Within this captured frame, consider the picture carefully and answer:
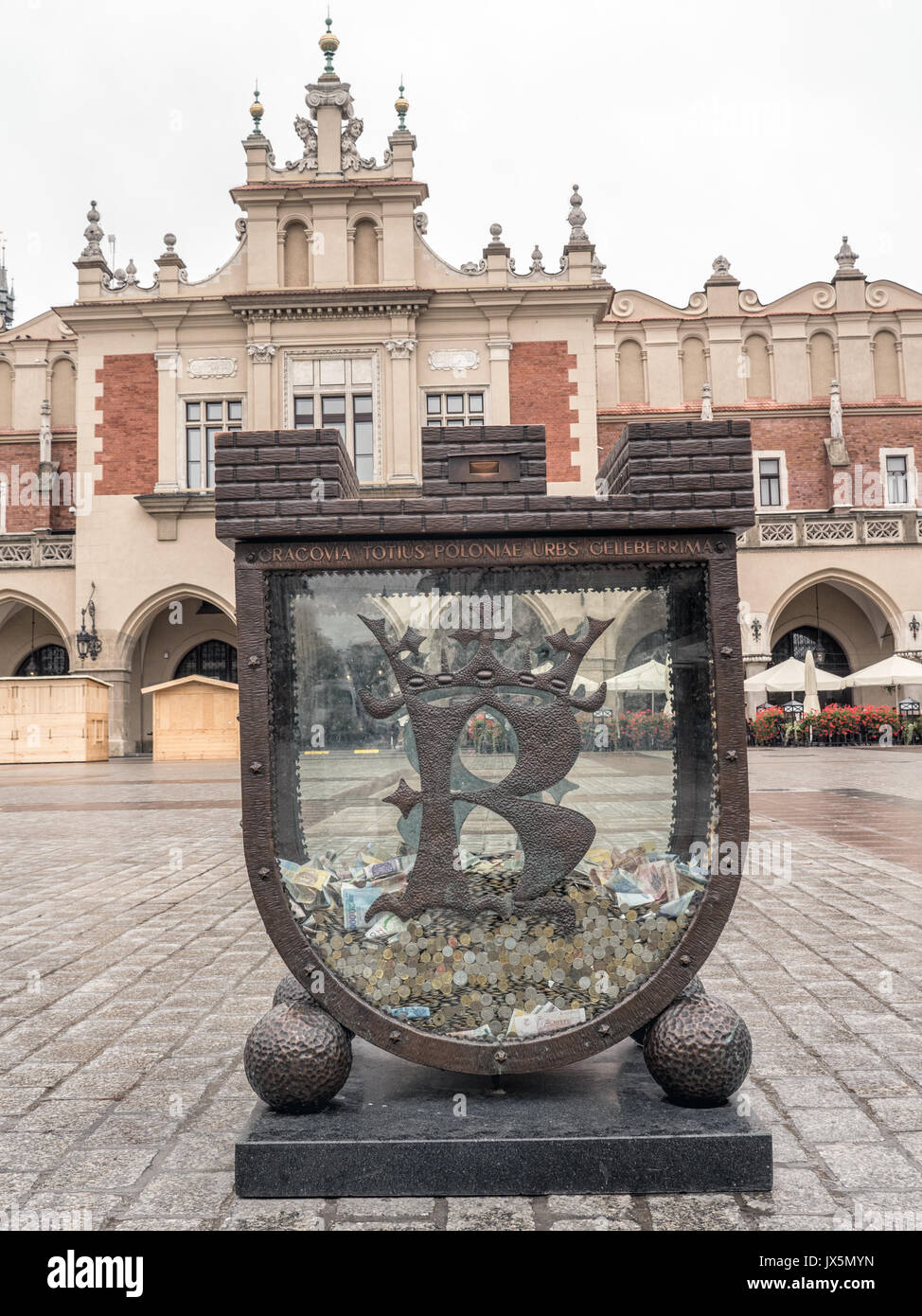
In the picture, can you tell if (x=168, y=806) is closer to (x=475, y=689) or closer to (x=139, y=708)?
(x=475, y=689)

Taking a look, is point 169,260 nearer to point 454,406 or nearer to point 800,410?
point 454,406

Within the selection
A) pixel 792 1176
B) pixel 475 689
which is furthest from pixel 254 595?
pixel 792 1176

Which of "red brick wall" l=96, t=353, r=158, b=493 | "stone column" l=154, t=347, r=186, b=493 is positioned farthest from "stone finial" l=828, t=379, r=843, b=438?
"red brick wall" l=96, t=353, r=158, b=493

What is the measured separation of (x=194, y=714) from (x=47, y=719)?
317 cm

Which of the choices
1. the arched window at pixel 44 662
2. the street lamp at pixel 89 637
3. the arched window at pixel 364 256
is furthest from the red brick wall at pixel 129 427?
the arched window at pixel 44 662

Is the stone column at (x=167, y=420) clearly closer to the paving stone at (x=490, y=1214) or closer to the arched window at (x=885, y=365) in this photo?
the arched window at (x=885, y=365)

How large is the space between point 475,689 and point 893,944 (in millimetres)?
3275

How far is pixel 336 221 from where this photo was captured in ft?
86.2

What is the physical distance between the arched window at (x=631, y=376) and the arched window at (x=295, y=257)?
9.41 m

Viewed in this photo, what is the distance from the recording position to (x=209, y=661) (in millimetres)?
29922

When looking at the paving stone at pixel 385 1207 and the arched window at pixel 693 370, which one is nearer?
the paving stone at pixel 385 1207

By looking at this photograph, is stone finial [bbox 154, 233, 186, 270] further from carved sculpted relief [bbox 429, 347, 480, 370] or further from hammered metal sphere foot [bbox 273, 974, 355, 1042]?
hammered metal sphere foot [bbox 273, 974, 355, 1042]

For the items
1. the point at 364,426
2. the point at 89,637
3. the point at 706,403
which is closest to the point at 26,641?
the point at 89,637

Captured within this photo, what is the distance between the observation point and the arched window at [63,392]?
30.7 m
